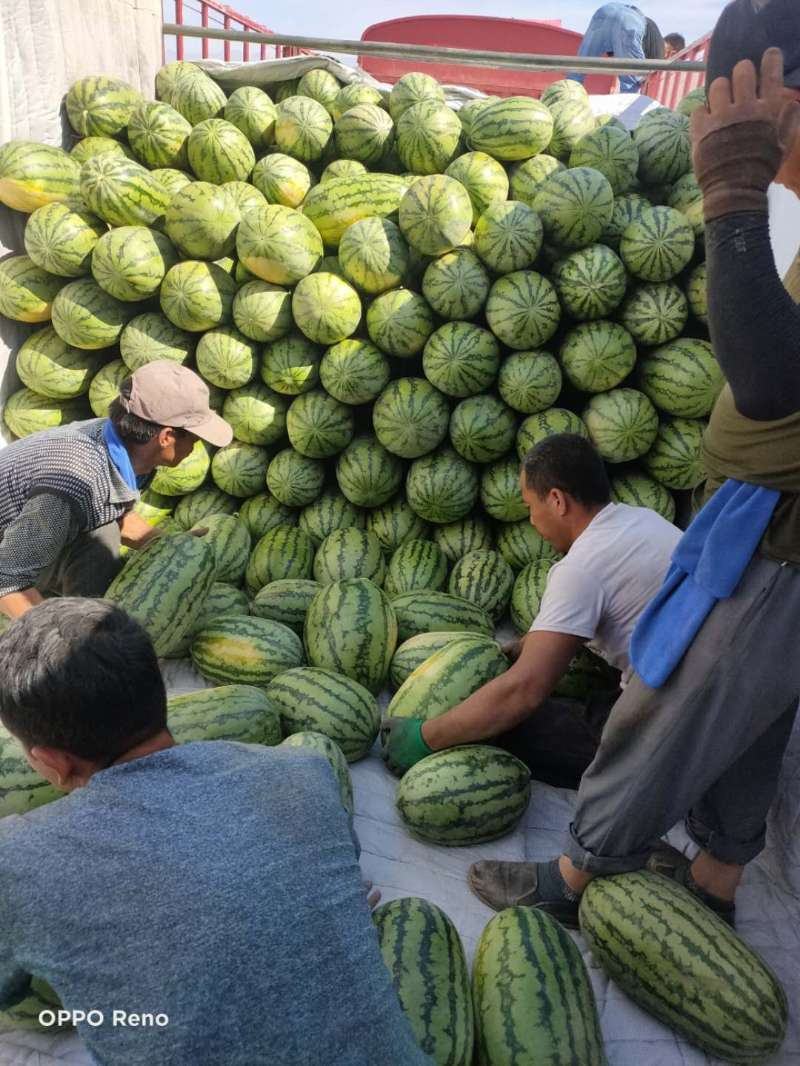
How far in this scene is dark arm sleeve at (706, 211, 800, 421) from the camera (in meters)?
1.45

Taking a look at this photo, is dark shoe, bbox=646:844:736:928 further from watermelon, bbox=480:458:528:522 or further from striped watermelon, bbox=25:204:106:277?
striped watermelon, bbox=25:204:106:277

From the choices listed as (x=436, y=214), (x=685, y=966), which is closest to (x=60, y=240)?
(x=436, y=214)

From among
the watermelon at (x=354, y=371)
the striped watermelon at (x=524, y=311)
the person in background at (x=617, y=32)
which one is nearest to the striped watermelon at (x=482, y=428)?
the striped watermelon at (x=524, y=311)

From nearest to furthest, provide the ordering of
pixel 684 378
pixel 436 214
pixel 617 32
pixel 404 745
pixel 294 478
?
pixel 404 745
pixel 684 378
pixel 436 214
pixel 294 478
pixel 617 32

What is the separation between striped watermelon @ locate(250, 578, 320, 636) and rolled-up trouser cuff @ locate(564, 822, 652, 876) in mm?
1765

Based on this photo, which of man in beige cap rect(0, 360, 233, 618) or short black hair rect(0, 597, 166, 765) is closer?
short black hair rect(0, 597, 166, 765)

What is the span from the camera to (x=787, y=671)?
182cm

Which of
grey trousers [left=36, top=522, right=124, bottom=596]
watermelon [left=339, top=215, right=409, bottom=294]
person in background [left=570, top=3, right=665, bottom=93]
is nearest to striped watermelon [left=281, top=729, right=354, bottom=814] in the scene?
grey trousers [left=36, top=522, right=124, bottom=596]

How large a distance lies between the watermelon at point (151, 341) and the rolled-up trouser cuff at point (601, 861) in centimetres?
330

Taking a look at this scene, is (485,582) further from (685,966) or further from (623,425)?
(685,966)

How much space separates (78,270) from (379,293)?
1.71 meters

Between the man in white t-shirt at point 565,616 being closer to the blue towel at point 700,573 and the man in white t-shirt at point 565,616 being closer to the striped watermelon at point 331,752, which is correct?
the striped watermelon at point 331,752

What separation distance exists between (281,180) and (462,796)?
11.7 feet

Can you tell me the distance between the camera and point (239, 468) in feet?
14.3
